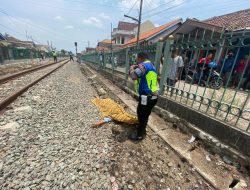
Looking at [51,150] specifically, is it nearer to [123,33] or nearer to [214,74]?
[214,74]

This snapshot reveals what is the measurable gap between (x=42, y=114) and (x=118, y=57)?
5.54m

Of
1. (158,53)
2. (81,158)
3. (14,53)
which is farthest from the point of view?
(14,53)

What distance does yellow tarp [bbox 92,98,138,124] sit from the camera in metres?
3.57

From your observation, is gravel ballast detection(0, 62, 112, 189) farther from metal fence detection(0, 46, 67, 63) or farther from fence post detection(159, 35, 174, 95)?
metal fence detection(0, 46, 67, 63)

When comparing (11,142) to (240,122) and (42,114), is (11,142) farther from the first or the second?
(240,122)

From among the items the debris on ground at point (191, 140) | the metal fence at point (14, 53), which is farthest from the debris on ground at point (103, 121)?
the metal fence at point (14, 53)

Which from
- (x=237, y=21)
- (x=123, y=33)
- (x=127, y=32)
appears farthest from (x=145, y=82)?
(x=127, y=32)

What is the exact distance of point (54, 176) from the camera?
193 centimetres

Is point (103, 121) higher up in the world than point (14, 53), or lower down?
lower down

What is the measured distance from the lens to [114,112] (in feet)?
13.5

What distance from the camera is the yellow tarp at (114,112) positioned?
3.57 meters

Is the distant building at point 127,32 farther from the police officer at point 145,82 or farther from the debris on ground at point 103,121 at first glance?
the police officer at point 145,82

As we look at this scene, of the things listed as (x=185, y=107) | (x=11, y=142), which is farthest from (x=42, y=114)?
(x=185, y=107)

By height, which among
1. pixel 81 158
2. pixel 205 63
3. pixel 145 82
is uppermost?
pixel 205 63
